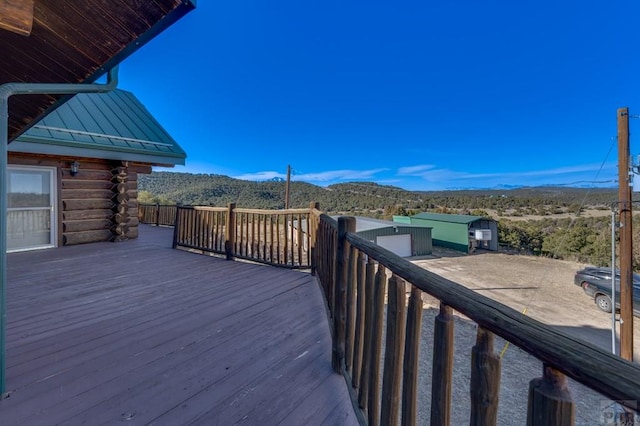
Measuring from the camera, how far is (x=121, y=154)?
612 centimetres

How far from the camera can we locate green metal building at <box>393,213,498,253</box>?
20.7 metres

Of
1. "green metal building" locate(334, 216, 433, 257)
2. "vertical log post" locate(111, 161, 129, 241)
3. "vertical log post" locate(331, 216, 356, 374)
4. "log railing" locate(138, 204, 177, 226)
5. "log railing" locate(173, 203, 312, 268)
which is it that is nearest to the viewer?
"vertical log post" locate(331, 216, 356, 374)

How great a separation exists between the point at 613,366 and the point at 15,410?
2488 millimetres

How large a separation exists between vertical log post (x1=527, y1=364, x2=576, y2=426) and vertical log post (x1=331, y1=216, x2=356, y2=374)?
4.20 ft

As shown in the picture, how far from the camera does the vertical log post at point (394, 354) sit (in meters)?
1.15

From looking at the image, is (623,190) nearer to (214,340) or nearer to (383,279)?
(383,279)

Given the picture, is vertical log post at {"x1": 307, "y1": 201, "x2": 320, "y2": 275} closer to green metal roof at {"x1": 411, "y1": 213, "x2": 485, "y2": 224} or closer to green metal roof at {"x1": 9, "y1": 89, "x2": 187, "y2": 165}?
green metal roof at {"x1": 9, "y1": 89, "x2": 187, "y2": 165}

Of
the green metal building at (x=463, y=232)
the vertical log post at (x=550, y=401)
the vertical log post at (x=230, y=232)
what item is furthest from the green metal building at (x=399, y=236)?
the vertical log post at (x=550, y=401)

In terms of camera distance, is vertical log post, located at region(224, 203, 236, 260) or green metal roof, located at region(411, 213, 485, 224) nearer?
vertical log post, located at region(224, 203, 236, 260)

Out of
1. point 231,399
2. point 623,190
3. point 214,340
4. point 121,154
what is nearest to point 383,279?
point 231,399

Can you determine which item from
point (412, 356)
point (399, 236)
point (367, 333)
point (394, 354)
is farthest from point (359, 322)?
point (399, 236)

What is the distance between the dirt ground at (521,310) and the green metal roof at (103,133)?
7.18 metres

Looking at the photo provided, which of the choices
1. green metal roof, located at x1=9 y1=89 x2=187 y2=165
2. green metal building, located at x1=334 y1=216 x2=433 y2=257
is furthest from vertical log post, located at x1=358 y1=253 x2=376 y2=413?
green metal building, located at x1=334 y1=216 x2=433 y2=257

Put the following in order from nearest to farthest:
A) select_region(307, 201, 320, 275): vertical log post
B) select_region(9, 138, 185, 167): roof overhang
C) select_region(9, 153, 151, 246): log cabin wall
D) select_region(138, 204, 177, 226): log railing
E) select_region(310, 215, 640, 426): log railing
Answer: select_region(310, 215, 640, 426): log railing < select_region(307, 201, 320, 275): vertical log post < select_region(9, 138, 185, 167): roof overhang < select_region(9, 153, 151, 246): log cabin wall < select_region(138, 204, 177, 226): log railing
